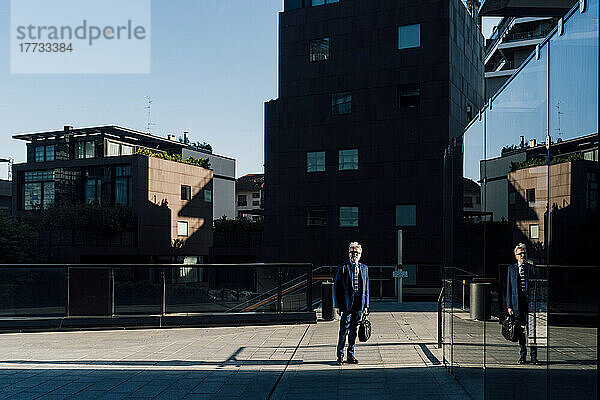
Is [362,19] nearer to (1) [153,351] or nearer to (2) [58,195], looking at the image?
(1) [153,351]

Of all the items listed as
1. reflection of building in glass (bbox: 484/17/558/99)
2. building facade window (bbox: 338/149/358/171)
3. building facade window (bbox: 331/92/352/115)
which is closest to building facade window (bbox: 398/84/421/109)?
building facade window (bbox: 331/92/352/115)

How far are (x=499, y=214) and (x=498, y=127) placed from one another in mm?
889

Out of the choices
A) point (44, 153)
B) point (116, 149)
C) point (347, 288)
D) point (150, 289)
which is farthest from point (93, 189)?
point (347, 288)

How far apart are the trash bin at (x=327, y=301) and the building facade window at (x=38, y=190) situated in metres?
41.0

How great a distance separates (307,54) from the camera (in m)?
34.5

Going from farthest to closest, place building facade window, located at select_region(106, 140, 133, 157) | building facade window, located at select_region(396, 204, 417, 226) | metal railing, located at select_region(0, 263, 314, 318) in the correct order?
1. building facade window, located at select_region(106, 140, 133, 157)
2. building facade window, located at select_region(396, 204, 417, 226)
3. metal railing, located at select_region(0, 263, 314, 318)

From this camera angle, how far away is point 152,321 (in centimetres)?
1462

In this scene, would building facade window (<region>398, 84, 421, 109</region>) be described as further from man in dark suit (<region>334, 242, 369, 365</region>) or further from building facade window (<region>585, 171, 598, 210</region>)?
building facade window (<region>585, 171, 598, 210</region>)

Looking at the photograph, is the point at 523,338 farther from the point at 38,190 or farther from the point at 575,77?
the point at 38,190

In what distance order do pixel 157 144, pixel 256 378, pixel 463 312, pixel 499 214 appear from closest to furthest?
pixel 499 214
pixel 463 312
pixel 256 378
pixel 157 144

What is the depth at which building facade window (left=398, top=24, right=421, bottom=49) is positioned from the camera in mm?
31836

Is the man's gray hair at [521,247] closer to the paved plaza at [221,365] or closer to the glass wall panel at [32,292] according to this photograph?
the paved plaza at [221,365]

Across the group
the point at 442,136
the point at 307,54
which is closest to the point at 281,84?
the point at 307,54

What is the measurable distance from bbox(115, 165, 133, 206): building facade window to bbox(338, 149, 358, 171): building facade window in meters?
20.4
